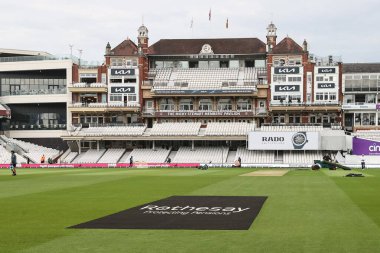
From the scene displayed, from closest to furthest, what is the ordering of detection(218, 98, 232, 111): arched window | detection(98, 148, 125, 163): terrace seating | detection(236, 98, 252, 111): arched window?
detection(98, 148, 125, 163): terrace seating < detection(236, 98, 252, 111): arched window < detection(218, 98, 232, 111): arched window

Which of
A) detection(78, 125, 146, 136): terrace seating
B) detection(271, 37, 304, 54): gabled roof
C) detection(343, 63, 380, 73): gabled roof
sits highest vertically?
detection(271, 37, 304, 54): gabled roof

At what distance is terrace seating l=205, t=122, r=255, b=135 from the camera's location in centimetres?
8781

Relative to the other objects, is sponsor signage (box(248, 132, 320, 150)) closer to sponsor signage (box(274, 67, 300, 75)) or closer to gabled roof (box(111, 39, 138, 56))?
sponsor signage (box(274, 67, 300, 75))

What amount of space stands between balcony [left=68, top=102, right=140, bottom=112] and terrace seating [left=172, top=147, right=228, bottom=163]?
10602mm

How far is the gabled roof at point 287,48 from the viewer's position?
306 feet

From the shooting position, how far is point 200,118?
9388cm

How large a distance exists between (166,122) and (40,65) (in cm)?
2209

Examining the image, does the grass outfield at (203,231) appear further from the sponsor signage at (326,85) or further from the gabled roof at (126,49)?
the gabled roof at (126,49)

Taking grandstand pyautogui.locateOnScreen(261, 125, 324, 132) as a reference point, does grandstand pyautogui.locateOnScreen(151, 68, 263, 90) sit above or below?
above

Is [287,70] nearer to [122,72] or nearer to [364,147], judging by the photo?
[364,147]

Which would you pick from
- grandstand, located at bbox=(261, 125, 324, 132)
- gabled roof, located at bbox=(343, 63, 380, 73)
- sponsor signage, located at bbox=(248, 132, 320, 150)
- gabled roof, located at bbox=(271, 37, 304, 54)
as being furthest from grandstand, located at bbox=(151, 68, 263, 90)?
gabled roof, located at bbox=(343, 63, 380, 73)

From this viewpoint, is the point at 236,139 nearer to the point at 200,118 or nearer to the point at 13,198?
the point at 200,118

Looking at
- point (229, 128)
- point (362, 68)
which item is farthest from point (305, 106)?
point (362, 68)

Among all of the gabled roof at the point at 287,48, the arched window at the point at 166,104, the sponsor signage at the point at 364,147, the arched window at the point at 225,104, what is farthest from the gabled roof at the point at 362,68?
the arched window at the point at 166,104
